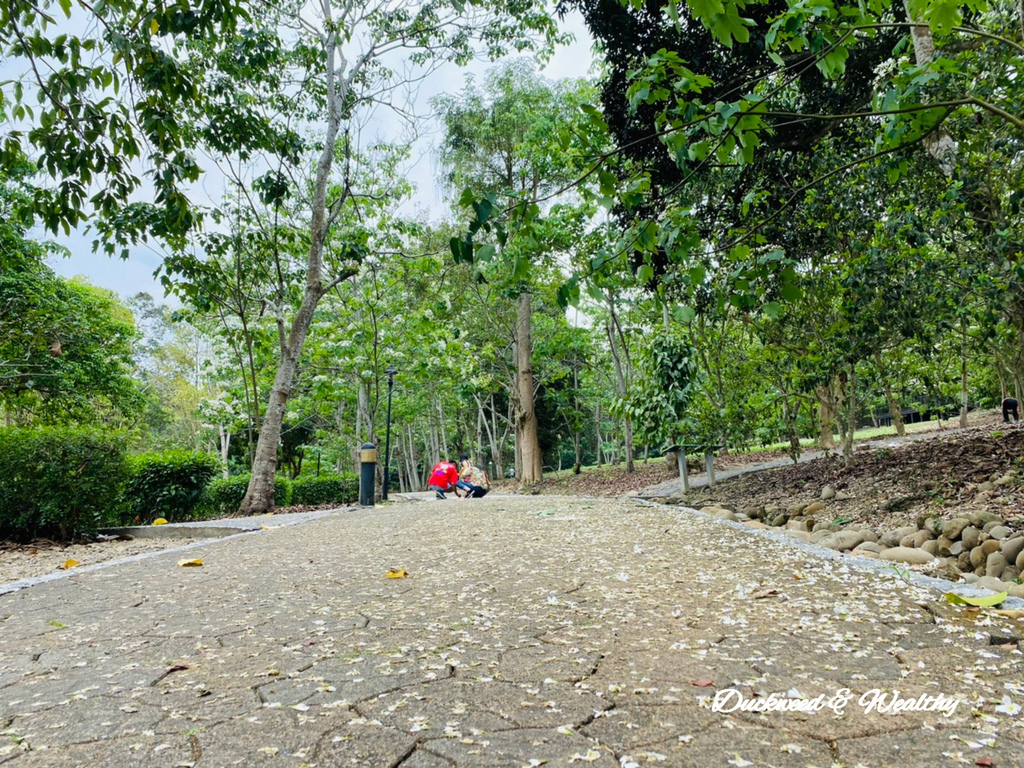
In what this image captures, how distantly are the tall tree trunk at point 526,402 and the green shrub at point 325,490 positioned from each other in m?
4.61

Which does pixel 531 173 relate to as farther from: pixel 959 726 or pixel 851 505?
pixel 959 726

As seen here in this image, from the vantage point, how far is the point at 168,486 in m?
8.40

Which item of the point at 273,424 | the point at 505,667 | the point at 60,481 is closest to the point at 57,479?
the point at 60,481

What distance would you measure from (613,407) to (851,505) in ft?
13.4


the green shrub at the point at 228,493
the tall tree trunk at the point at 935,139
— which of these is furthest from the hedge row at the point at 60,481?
the tall tree trunk at the point at 935,139

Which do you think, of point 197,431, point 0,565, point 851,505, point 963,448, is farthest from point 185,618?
point 197,431

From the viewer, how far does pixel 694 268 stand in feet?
6.61

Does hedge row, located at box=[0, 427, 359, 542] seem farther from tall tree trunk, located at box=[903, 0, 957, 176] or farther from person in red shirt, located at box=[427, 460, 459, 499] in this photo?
tall tree trunk, located at box=[903, 0, 957, 176]

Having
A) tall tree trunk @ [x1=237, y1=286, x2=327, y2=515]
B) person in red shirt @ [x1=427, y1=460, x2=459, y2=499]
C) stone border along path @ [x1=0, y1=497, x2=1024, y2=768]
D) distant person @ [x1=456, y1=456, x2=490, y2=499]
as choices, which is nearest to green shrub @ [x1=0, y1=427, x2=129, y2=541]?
stone border along path @ [x1=0, y1=497, x2=1024, y2=768]

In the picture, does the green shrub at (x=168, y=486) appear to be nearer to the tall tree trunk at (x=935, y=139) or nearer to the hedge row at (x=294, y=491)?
the hedge row at (x=294, y=491)

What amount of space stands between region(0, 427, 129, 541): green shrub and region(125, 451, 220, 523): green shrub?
2350 millimetres

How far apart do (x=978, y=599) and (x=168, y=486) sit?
9.08 metres

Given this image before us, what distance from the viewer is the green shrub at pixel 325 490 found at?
43.6 feet

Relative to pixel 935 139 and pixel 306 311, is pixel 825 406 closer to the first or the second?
pixel 935 139
